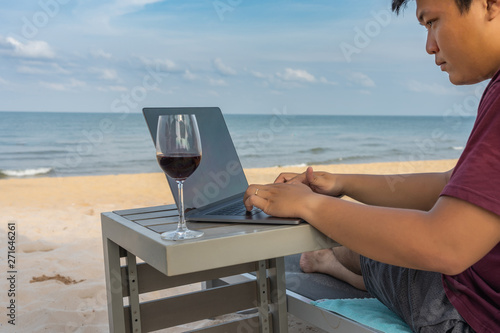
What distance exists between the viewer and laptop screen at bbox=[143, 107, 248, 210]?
A: 4.41ft

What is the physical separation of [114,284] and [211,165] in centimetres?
45

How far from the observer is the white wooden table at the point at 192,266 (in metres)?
0.99

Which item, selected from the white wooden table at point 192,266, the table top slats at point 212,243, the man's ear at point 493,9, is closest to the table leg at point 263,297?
the white wooden table at point 192,266

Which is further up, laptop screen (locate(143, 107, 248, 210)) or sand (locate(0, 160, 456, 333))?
laptop screen (locate(143, 107, 248, 210))

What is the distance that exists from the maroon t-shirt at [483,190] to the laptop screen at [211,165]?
66 centimetres

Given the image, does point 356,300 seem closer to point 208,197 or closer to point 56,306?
point 208,197

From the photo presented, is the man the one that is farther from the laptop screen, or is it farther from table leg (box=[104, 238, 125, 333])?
table leg (box=[104, 238, 125, 333])

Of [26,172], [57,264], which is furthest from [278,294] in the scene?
[26,172]

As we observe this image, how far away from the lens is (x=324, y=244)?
3.76 ft

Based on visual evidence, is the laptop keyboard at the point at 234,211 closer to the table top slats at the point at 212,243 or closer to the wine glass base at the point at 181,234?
the table top slats at the point at 212,243
